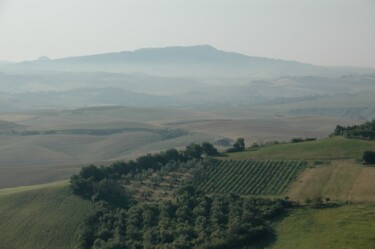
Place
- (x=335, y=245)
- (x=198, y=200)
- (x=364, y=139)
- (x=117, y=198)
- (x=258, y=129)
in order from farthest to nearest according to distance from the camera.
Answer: (x=258, y=129) < (x=364, y=139) < (x=117, y=198) < (x=198, y=200) < (x=335, y=245)

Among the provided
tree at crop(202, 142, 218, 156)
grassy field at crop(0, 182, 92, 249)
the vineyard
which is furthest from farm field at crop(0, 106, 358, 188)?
the vineyard

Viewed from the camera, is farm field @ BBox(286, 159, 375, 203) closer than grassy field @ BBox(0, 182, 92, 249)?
No

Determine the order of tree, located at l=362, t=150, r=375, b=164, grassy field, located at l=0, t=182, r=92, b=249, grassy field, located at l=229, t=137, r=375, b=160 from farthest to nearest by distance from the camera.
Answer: grassy field, located at l=229, t=137, r=375, b=160
tree, located at l=362, t=150, r=375, b=164
grassy field, located at l=0, t=182, r=92, b=249

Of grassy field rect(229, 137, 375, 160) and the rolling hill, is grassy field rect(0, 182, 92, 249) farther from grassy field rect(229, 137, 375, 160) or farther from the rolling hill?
grassy field rect(229, 137, 375, 160)

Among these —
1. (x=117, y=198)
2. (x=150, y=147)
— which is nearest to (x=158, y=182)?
(x=117, y=198)

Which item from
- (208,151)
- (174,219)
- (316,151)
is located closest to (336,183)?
(316,151)

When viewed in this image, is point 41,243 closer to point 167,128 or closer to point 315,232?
point 315,232

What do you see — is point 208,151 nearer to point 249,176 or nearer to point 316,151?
point 249,176
